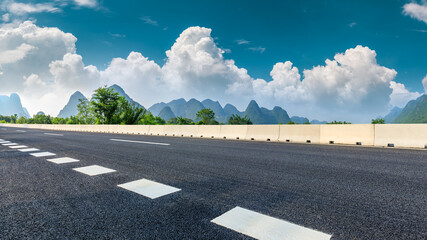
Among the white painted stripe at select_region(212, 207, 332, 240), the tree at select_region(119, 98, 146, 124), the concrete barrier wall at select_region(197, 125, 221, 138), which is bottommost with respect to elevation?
the white painted stripe at select_region(212, 207, 332, 240)

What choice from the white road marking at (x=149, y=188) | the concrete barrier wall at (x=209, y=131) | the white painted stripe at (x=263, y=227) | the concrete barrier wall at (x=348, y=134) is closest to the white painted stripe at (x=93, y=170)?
the white road marking at (x=149, y=188)

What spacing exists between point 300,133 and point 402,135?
4.12 m

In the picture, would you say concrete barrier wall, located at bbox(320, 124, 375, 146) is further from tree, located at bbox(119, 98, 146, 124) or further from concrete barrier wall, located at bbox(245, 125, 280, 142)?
tree, located at bbox(119, 98, 146, 124)

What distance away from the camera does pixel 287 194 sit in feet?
9.57

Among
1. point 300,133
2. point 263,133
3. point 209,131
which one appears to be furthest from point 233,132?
point 300,133

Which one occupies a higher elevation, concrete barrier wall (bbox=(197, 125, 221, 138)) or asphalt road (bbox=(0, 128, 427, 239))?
concrete barrier wall (bbox=(197, 125, 221, 138))

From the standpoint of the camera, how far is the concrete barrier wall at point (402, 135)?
8.57 metres

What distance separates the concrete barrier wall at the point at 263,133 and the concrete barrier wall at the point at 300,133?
0.29 metres

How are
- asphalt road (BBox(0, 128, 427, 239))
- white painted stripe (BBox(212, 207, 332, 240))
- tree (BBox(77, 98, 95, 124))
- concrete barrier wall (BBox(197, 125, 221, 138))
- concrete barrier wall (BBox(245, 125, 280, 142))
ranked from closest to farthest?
white painted stripe (BBox(212, 207, 332, 240)) → asphalt road (BBox(0, 128, 427, 239)) → concrete barrier wall (BBox(245, 125, 280, 142)) → concrete barrier wall (BBox(197, 125, 221, 138)) → tree (BBox(77, 98, 95, 124))

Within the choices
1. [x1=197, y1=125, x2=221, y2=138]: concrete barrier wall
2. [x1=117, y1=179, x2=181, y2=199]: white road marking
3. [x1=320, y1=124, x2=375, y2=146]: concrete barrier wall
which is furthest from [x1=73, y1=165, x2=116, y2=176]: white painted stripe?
[x1=197, y1=125, x2=221, y2=138]: concrete barrier wall

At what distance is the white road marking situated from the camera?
2.94 meters

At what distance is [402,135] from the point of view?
354 inches

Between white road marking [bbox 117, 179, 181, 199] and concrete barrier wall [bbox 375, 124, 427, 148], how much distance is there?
974 cm

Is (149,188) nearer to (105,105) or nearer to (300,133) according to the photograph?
(300,133)
